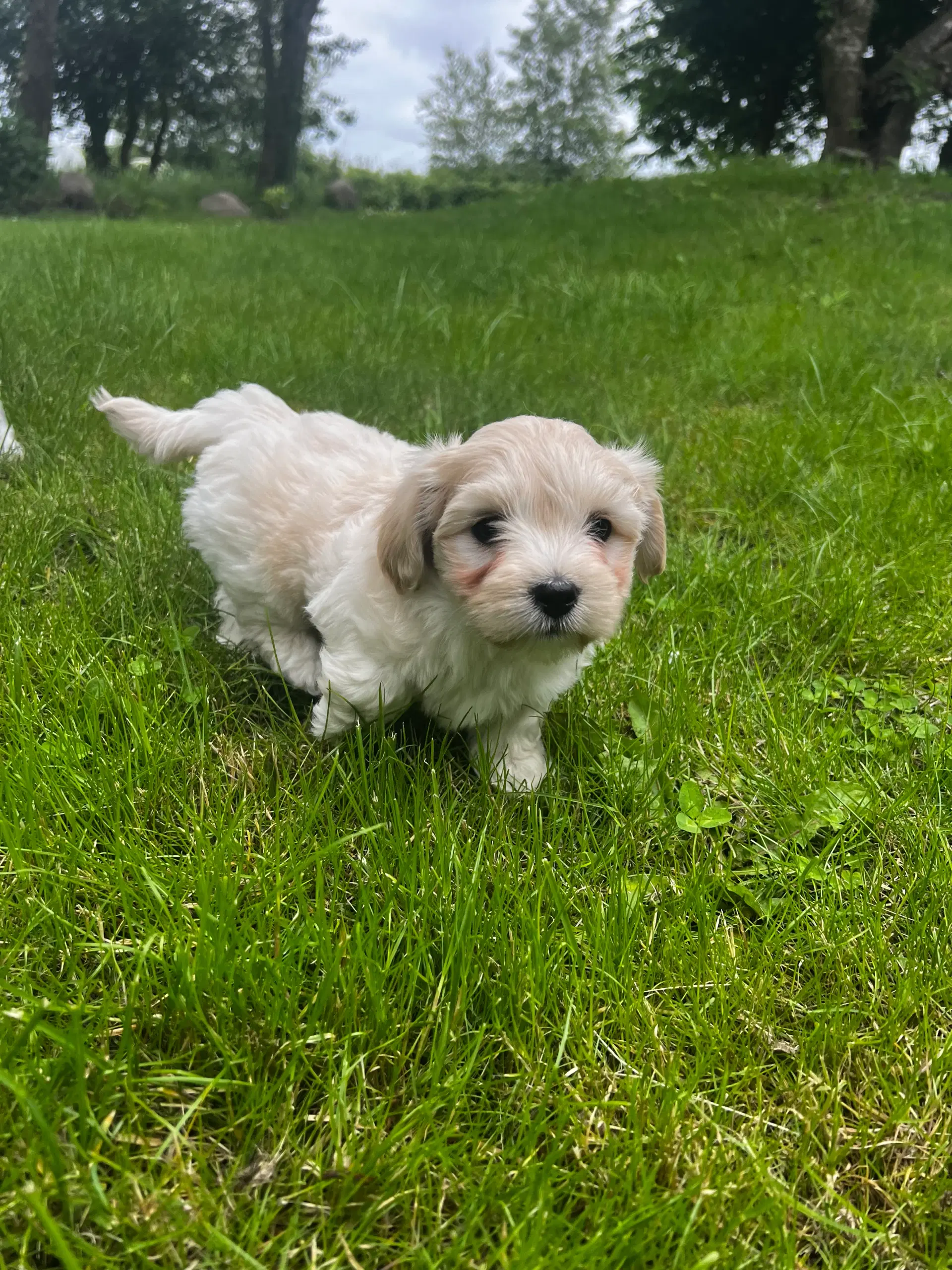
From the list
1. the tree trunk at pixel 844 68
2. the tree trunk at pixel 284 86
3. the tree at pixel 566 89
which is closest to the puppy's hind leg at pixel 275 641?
the tree trunk at pixel 844 68

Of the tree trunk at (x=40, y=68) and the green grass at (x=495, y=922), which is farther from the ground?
the tree trunk at (x=40, y=68)

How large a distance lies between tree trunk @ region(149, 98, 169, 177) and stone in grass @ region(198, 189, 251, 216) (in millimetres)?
4198

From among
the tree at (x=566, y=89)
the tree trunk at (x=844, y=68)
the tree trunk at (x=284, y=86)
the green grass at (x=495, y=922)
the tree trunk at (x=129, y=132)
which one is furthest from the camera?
the tree at (x=566, y=89)

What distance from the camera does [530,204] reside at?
48.3ft

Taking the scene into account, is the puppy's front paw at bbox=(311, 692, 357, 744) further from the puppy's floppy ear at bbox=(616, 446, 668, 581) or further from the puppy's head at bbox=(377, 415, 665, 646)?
the puppy's floppy ear at bbox=(616, 446, 668, 581)

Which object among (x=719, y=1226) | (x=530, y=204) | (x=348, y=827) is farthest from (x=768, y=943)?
(x=530, y=204)

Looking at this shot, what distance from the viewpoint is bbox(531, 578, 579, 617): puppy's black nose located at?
5.67 feet

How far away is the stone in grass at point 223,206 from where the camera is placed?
20.7m

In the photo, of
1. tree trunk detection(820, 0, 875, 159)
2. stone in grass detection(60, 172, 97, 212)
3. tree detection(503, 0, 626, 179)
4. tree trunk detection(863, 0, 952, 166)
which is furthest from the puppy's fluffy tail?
tree detection(503, 0, 626, 179)

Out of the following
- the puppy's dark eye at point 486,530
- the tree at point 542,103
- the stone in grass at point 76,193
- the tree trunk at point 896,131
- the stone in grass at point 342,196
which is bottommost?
the puppy's dark eye at point 486,530

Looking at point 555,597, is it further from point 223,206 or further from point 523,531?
point 223,206

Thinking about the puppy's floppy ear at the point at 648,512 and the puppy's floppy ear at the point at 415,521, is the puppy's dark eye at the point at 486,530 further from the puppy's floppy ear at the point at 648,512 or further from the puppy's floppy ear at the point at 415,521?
the puppy's floppy ear at the point at 648,512

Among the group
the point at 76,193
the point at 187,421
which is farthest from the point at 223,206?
the point at 187,421

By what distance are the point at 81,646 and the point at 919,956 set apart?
2170mm
